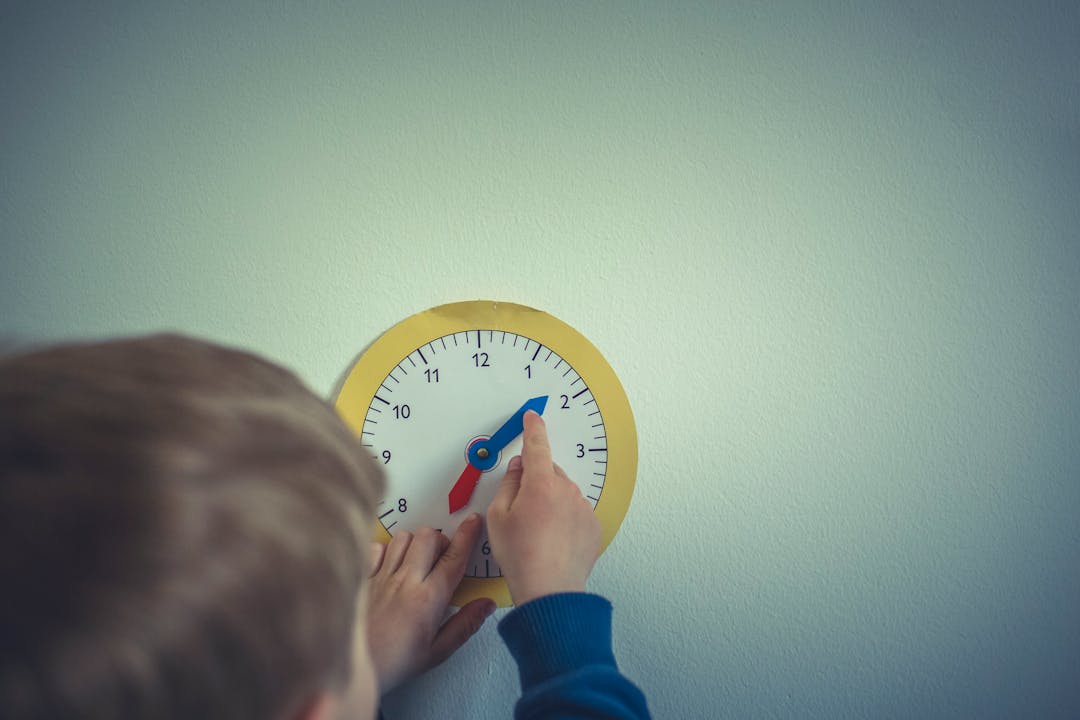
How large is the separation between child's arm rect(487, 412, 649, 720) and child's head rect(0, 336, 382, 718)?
0.19 metres

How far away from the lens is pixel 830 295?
581 millimetres

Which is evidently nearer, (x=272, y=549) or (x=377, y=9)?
(x=272, y=549)

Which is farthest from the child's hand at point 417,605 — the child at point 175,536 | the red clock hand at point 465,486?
the child at point 175,536

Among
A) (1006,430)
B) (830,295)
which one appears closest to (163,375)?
(830,295)

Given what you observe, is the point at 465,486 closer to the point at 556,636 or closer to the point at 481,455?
the point at 481,455

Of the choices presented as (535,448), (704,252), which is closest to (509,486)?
(535,448)

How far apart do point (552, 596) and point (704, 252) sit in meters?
0.33

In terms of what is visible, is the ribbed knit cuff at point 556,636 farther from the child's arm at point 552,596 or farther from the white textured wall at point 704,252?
the white textured wall at point 704,252

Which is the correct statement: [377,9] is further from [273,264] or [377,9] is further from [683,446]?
[683,446]

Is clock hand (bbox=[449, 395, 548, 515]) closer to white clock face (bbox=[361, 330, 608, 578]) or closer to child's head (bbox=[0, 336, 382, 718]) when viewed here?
white clock face (bbox=[361, 330, 608, 578])

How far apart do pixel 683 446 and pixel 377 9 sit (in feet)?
1.60

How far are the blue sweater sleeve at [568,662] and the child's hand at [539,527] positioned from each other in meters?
0.02

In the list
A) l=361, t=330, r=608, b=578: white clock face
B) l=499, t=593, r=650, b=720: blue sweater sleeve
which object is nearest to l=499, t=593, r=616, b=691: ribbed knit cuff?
l=499, t=593, r=650, b=720: blue sweater sleeve

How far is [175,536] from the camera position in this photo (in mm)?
258
